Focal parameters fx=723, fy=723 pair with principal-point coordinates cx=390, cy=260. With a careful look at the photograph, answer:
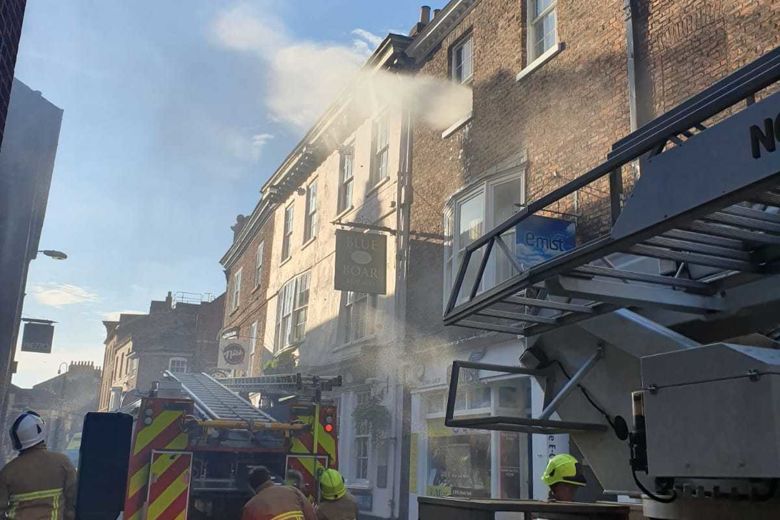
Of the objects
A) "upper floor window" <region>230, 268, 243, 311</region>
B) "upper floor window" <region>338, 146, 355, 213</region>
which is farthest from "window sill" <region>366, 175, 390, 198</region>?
"upper floor window" <region>230, 268, 243, 311</region>

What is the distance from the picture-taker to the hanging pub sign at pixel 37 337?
70.6 feet

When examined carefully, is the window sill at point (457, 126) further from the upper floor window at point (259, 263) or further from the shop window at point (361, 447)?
the upper floor window at point (259, 263)

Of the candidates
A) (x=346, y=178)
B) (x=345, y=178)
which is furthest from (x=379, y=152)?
(x=345, y=178)

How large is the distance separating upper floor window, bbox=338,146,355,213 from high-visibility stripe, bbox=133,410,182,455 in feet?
34.1

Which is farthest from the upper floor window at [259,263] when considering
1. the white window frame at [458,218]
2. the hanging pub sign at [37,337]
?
the white window frame at [458,218]

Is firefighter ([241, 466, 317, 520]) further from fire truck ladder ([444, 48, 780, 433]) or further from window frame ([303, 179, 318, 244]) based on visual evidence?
window frame ([303, 179, 318, 244])

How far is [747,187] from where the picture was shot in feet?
6.41

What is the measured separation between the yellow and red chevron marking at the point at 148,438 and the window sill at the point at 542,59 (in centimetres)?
685

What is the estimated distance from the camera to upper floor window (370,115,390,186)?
52.1 ft

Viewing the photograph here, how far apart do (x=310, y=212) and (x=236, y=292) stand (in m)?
10.5

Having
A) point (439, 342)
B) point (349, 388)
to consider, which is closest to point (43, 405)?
point (349, 388)

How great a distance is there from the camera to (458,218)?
40.0 feet

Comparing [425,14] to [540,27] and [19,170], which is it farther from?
[19,170]

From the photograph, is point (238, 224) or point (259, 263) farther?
point (238, 224)
